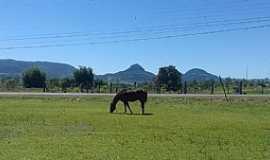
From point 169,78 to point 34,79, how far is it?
2515 centimetres

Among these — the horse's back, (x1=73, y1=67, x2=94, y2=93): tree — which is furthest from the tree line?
the horse's back

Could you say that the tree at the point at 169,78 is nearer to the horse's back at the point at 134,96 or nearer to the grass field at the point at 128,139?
the horse's back at the point at 134,96

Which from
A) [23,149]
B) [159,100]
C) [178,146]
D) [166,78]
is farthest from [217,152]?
[166,78]

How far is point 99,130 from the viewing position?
2497 centimetres

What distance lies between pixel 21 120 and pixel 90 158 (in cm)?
1456

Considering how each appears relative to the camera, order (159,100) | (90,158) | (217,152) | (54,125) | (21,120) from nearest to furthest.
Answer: (90,158) < (217,152) < (54,125) < (21,120) < (159,100)

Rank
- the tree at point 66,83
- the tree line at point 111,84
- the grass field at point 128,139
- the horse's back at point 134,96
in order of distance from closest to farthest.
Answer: the grass field at point 128,139 < the horse's back at point 134,96 < the tree line at point 111,84 < the tree at point 66,83

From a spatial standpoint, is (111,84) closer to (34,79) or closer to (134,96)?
(34,79)

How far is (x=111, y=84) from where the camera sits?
279ft

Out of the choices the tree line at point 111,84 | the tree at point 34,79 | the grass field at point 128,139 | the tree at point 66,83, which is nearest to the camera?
the grass field at point 128,139

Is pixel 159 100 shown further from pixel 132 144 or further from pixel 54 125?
pixel 132 144

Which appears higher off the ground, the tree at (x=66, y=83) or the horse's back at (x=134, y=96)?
the tree at (x=66, y=83)

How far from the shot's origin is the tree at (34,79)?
326 feet

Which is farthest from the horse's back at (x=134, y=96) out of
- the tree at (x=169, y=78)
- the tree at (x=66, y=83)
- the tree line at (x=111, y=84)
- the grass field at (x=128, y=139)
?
the tree at (x=66, y=83)
